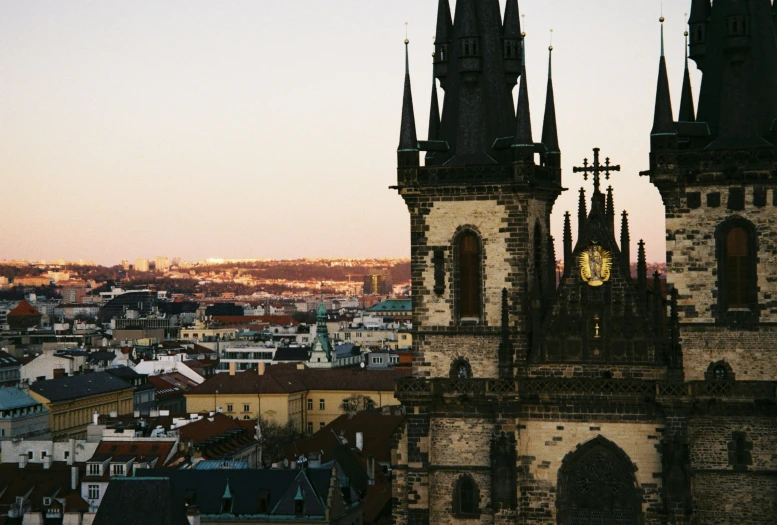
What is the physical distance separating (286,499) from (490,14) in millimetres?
33250

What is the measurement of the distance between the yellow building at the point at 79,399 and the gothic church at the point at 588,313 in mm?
89635

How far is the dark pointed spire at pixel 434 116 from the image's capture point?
212ft

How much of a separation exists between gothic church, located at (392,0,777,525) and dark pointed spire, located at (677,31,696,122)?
0.08 meters

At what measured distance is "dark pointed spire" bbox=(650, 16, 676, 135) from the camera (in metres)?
59.7

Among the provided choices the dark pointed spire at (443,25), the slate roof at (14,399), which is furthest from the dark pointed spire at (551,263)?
the slate roof at (14,399)

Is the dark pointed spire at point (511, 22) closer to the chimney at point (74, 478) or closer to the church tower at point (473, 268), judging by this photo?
the church tower at point (473, 268)

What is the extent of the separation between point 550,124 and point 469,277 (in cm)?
797

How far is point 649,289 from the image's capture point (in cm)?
6200

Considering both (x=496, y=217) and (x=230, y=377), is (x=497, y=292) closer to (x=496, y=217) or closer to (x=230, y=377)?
(x=496, y=217)

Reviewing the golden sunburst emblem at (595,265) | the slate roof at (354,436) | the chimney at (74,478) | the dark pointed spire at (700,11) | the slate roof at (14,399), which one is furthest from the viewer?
the slate roof at (14,399)

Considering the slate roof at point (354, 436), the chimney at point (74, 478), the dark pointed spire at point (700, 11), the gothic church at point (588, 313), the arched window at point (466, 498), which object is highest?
the dark pointed spire at point (700, 11)

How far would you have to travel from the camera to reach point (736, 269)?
59219 mm

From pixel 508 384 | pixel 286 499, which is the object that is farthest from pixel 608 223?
pixel 286 499

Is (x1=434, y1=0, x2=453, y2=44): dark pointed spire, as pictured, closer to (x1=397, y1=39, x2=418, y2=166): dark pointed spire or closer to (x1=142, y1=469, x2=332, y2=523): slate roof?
(x1=397, y1=39, x2=418, y2=166): dark pointed spire
